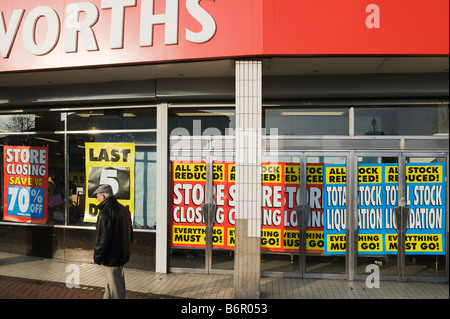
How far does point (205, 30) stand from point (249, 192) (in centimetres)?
255

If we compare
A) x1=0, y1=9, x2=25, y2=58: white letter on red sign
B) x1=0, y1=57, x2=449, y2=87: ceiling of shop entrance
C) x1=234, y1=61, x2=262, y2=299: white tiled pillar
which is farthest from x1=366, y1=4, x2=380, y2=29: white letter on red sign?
x1=0, y1=9, x2=25, y2=58: white letter on red sign

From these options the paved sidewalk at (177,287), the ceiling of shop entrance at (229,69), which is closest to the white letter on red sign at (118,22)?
the ceiling of shop entrance at (229,69)

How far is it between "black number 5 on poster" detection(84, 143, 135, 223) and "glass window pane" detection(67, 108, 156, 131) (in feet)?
1.29

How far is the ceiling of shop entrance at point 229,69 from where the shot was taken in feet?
16.8

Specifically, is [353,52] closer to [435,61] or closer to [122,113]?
[435,61]

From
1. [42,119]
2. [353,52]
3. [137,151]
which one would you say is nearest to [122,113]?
[137,151]

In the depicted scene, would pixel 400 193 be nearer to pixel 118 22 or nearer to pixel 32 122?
pixel 118 22

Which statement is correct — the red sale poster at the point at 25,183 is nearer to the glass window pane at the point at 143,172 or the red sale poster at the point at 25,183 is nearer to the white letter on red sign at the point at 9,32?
the glass window pane at the point at 143,172

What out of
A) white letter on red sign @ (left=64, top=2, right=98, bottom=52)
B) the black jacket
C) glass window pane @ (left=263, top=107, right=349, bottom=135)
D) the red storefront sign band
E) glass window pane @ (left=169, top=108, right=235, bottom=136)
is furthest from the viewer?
glass window pane @ (left=169, top=108, right=235, bottom=136)

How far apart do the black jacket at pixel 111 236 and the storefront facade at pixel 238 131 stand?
64.5 inches

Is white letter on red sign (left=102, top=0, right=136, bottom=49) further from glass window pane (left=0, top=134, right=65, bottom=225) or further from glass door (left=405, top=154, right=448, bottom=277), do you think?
glass door (left=405, top=154, right=448, bottom=277)

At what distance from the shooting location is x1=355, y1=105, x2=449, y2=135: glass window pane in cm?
611

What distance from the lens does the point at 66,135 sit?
7145mm

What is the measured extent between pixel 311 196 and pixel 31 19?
5.84 meters
